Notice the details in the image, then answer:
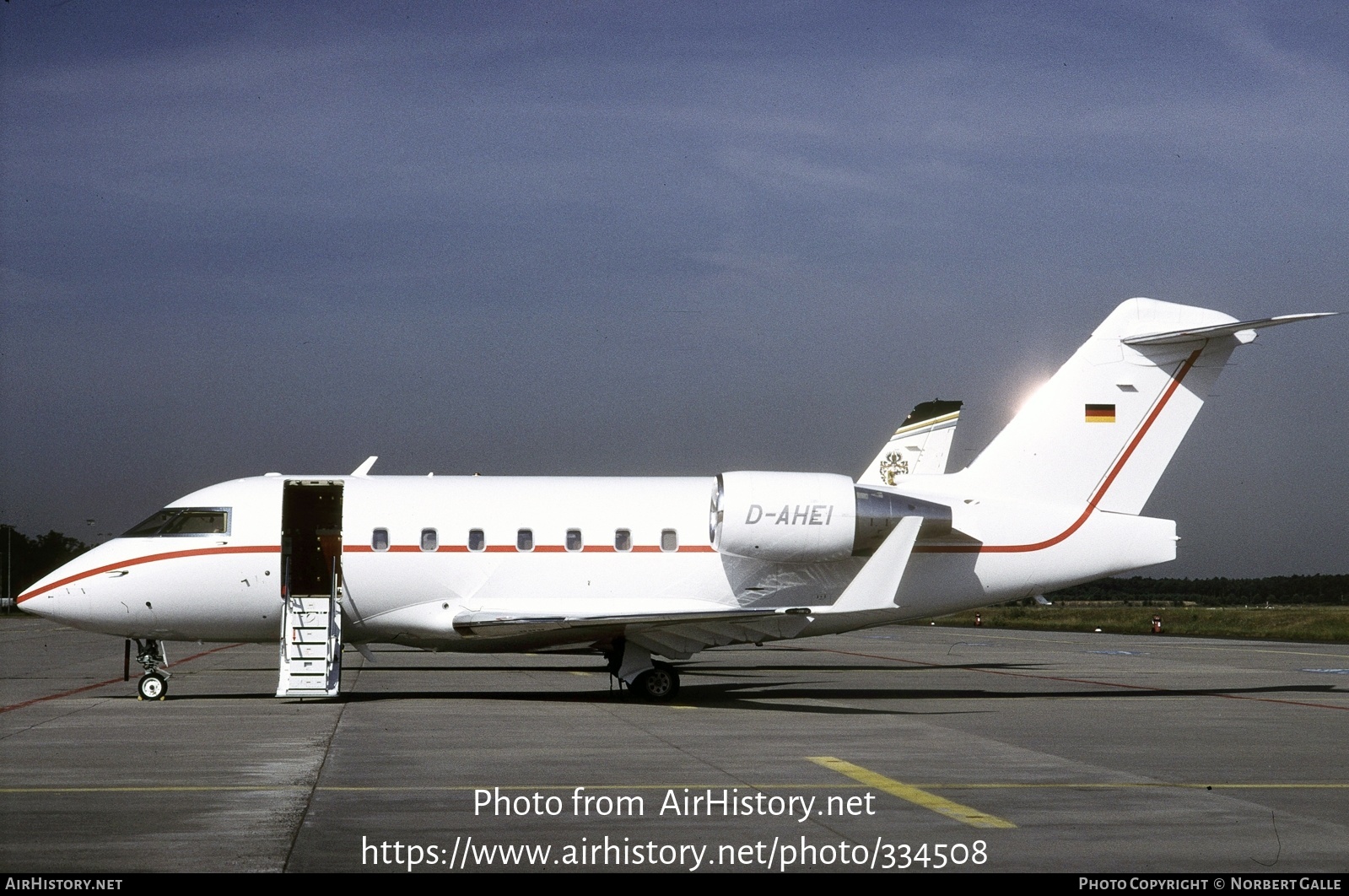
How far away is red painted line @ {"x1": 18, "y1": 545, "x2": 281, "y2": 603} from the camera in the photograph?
21109 mm

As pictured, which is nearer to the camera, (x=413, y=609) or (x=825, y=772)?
(x=825, y=772)

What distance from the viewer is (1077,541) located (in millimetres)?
22203

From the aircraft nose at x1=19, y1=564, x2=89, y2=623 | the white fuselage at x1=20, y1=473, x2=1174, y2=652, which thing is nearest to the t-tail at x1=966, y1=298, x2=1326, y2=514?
the white fuselage at x1=20, y1=473, x2=1174, y2=652

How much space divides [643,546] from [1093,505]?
291 inches

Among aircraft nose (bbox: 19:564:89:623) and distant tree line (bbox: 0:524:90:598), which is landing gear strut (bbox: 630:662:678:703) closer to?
aircraft nose (bbox: 19:564:89:623)

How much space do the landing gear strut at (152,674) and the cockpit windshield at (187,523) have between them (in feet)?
5.70

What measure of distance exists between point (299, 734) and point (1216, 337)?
15.2 metres

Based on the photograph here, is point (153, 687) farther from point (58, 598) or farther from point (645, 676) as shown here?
point (645, 676)

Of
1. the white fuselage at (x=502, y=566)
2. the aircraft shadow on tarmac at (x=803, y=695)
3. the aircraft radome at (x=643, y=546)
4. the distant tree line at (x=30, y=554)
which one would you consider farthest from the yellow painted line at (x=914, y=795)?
the distant tree line at (x=30, y=554)

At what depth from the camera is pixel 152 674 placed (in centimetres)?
2155

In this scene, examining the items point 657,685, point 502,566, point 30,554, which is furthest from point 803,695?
point 30,554

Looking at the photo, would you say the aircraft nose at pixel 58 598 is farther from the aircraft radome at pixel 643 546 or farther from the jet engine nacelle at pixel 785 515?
the jet engine nacelle at pixel 785 515
